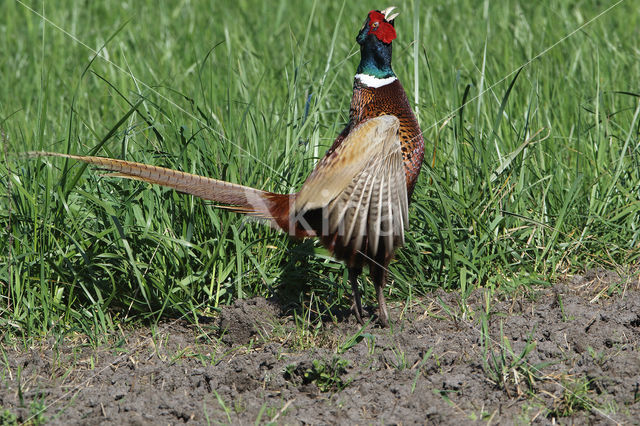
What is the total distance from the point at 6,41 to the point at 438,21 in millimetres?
3392

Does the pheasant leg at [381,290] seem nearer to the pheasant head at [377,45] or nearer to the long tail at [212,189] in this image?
the long tail at [212,189]

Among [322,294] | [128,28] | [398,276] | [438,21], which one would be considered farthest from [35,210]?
[438,21]

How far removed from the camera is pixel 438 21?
Answer: 17.9 ft

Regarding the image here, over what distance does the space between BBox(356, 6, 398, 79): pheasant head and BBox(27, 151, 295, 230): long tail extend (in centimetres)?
65

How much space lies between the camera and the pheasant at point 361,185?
9.28 ft

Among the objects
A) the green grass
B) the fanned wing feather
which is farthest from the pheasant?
the green grass

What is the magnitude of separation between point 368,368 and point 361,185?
0.68m

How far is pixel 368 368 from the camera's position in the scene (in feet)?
8.93

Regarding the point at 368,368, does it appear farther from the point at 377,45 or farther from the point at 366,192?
the point at 377,45

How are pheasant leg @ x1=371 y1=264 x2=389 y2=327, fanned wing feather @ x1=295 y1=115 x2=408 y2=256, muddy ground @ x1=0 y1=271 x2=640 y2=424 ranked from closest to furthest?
muddy ground @ x1=0 y1=271 x2=640 y2=424
fanned wing feather @ x1=295 y1=115 x2=408 y2=256
pheasant leg @ x1=371 y1=264 x2=389 y2=327

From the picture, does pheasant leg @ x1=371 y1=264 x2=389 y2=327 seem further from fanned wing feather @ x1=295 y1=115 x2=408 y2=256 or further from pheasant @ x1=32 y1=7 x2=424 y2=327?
fanned wing feather @ x1=295 y1=115 x2=408 y2=256

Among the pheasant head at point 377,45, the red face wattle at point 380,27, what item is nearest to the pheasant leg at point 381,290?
the pheasant head at point 377,45

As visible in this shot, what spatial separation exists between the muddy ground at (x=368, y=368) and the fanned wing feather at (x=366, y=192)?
1.33ft

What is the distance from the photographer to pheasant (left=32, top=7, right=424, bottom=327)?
283 cm
